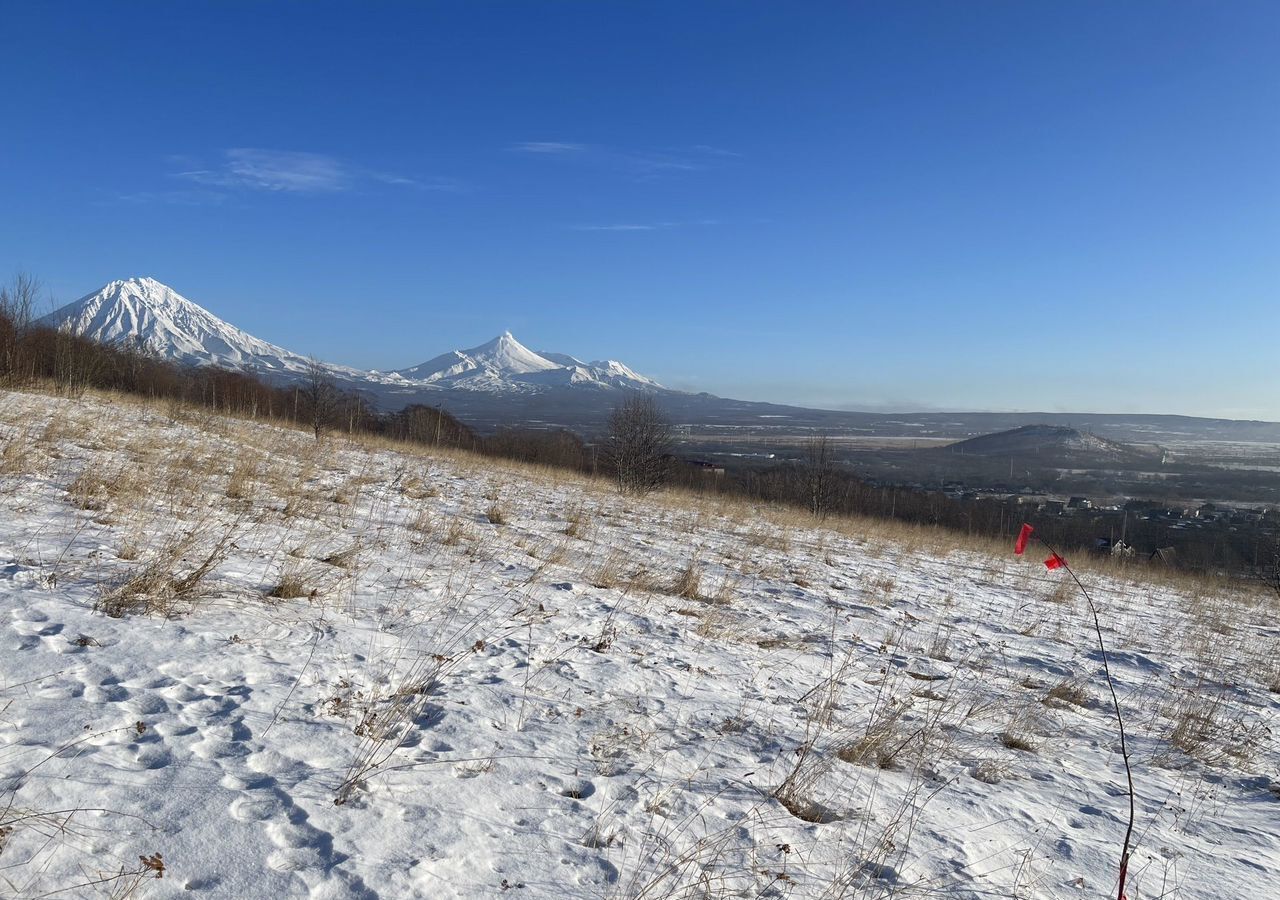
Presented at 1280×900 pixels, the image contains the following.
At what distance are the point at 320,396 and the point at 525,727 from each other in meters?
17.4

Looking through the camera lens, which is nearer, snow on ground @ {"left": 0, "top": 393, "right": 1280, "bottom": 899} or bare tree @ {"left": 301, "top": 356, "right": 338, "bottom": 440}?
snow on ground @ {"left": 0, "top": 393, "right": 1280, "bottom": 899}

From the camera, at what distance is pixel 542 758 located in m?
3.05

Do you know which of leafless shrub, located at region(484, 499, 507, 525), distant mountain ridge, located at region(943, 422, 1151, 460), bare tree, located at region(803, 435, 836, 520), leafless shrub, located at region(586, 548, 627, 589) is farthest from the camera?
distant mountain ridge, located at region(943, 422, 1151, 460)

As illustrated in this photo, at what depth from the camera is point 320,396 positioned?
734 inches

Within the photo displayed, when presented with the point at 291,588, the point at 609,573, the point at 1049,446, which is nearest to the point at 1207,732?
the point at 609,573

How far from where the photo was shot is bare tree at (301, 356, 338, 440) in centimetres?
1783

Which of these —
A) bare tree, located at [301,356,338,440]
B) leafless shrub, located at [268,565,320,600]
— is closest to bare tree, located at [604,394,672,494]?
bare tree, located at [301,356,338,440]

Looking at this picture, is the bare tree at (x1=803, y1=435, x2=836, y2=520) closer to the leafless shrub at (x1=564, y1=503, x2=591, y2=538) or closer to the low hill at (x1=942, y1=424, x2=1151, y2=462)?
the leafless shrub at (x1=564, y1=503, x2=591, y2=538)

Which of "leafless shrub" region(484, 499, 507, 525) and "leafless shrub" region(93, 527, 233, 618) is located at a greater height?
"leafless shrub" region(93, 527, 233, 618)

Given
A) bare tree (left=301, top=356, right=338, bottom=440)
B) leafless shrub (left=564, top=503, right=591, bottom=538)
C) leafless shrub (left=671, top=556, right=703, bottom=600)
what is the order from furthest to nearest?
bare tree (left=301, top=356, right=338, bottom=440)
leafless shrub (left=564, top=503, right=591, bottom=538)
leafless shrub (left=671, top=556, right=703, bottom=600)

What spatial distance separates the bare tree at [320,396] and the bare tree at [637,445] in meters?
7.91

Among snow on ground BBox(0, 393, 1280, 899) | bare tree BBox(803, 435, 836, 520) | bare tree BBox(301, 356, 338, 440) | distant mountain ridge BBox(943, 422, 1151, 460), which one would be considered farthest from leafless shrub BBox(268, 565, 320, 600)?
distant mountain ridge BBox(943, 422, 1151, 460)

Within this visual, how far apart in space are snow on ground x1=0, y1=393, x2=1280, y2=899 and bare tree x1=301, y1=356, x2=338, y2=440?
36.5 feet

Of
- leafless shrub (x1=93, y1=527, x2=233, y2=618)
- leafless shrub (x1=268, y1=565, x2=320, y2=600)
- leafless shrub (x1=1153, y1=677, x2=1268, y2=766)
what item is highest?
leafless shrub (x1=93, y1=527, x2=233, y2=618)
